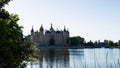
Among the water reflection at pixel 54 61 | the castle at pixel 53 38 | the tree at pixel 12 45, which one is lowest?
the water reflection at pixel 54 61

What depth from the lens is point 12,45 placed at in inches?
432

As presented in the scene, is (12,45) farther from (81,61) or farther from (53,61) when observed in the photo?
(53,61)

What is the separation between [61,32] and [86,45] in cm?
1652

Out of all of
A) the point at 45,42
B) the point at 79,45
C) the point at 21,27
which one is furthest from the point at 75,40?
the point at 21,27

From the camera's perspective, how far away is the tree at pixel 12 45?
33.0 feet

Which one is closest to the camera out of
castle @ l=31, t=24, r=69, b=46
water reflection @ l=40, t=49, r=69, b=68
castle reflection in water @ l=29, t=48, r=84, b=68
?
castle reflection in water @ l=29, t=48, r=84, b=68

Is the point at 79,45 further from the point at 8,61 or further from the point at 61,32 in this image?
the point at 8,61

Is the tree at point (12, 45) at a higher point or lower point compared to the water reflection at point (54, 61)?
higher

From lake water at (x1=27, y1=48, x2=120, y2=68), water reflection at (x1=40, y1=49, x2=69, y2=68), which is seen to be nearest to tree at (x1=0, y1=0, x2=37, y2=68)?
lake water at (x1=27, y1=48, x2=120, y2=68)

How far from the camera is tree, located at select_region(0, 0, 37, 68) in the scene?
10070 mm

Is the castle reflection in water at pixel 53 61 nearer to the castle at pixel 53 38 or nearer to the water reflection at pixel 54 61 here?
the water reflection at pixel 54 61

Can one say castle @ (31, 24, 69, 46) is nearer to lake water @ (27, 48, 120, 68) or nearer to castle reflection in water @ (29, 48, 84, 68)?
castle reflection in water @ (29, 48, 84, 68)

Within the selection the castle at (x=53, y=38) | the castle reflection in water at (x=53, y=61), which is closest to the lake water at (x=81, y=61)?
the castle reflection in water at (x=53, y=61)

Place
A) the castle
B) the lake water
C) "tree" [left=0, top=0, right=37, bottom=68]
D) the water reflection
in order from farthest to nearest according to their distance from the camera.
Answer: the castle → the water reflection → the lake water → "tree" [left=0, top=0, right=37, bottom=68]
